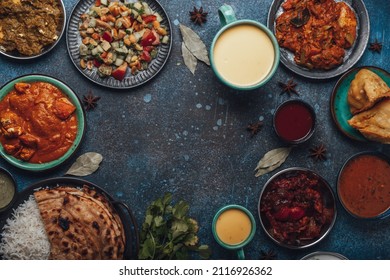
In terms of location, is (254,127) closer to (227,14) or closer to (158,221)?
(227,14)

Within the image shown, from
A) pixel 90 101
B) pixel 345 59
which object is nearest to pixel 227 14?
pixel 345 59

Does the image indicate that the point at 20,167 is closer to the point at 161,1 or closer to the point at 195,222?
the point at 195,222

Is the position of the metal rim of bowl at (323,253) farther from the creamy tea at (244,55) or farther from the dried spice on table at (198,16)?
the dried spice on table at (198,16)

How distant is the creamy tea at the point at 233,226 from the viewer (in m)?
2.96

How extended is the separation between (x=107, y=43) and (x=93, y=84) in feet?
0.82

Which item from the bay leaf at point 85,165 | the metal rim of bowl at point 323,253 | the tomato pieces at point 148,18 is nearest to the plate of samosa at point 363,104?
the metal rim of bowl at point 323,253

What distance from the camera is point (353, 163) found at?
304 cm

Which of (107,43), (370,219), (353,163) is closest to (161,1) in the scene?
(107,43)

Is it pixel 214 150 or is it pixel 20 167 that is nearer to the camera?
pixel 20 167

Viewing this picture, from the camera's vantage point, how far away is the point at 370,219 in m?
3.07

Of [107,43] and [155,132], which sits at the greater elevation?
[107,43]

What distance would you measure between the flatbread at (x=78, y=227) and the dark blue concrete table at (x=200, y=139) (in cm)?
24

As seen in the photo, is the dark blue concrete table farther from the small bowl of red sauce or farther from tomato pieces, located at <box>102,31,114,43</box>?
tomato pieces, located at <box>102,31,114,43</box>
